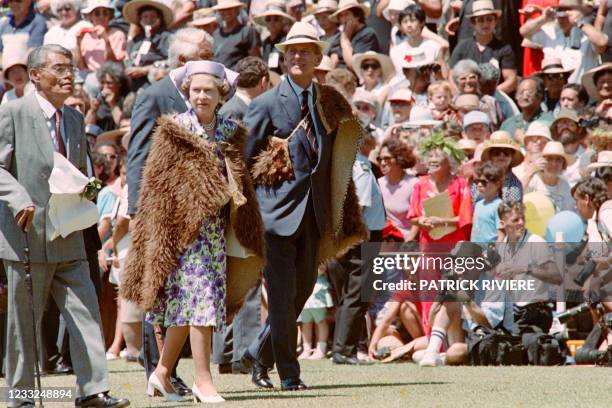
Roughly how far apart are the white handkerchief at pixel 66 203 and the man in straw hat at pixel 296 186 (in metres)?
1.58

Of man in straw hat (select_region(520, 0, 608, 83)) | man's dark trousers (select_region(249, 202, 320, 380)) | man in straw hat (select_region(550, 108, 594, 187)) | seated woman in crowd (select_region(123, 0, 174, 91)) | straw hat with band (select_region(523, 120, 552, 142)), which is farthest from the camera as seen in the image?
seated woman in crowd (select_region(123, 0, 174, 91))

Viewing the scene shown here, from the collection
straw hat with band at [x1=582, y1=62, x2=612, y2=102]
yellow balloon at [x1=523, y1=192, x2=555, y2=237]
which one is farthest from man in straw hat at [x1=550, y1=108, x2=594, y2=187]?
yellow balloon at [x1=523, y1=192, x2=555, y2=237]

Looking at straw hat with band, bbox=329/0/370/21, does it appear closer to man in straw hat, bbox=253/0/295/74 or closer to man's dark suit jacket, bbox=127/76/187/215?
man in straw hat, bbox=253/0/295/74

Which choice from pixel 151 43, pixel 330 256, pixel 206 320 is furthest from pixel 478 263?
pixel 151 43

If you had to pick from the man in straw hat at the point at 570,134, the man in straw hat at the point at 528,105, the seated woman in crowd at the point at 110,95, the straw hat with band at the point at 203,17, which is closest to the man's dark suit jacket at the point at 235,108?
the man in straw hat at the point at 570,134

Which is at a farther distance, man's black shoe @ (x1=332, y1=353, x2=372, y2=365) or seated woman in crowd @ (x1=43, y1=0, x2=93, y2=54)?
seated woman in crowd @ (x1=43, y1=0, x2=93, y2=54)

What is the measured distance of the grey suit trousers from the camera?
26.6 ft

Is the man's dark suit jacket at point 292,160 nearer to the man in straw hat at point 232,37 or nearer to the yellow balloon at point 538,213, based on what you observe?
the yellow balloon at point 538,213

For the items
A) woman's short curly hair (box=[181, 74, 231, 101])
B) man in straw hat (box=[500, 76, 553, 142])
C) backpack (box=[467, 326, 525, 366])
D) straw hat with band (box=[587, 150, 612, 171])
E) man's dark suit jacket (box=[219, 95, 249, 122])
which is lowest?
backpack (box=[467, 326, 525, 366])

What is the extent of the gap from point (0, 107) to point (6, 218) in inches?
26.3

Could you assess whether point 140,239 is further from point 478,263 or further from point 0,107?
point 478,263

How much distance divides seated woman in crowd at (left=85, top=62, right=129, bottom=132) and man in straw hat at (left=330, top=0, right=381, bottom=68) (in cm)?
298

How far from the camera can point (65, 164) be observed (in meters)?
8.12

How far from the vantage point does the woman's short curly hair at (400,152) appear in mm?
13711
